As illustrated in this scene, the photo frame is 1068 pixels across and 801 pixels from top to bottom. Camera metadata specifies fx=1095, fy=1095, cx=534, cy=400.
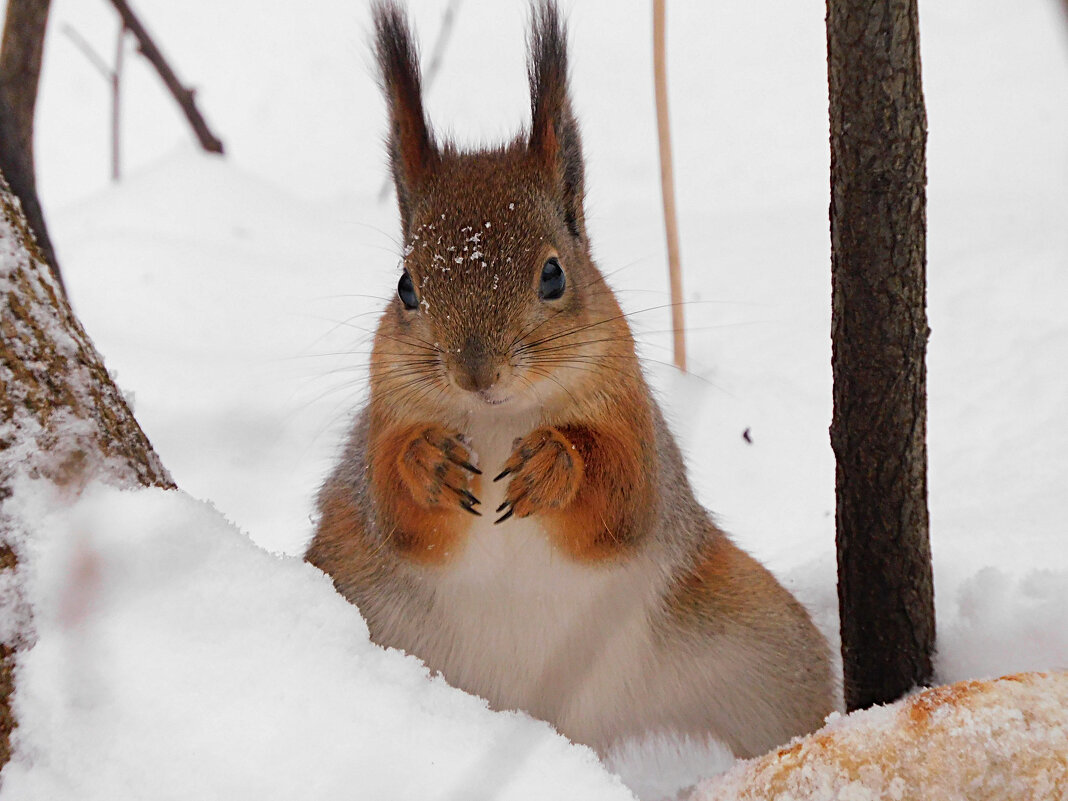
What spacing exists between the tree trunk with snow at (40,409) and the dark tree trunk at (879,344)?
3.42 feet

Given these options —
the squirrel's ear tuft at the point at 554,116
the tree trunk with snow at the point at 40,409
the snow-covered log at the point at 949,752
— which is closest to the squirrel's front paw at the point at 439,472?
the tree trunk with snow at the point at 40,409

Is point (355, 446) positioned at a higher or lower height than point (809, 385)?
higher

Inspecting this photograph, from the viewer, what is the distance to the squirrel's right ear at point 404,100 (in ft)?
5.91

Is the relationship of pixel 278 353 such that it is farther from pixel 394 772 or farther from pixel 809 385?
pixel 394 772

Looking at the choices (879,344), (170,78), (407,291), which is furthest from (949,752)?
(170,78)

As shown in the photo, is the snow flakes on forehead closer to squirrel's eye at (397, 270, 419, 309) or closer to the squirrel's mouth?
squirrel's eye at (397, 270, 419, 309)

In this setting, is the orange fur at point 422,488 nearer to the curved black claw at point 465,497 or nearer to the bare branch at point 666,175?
the curved black claw at point 465,497

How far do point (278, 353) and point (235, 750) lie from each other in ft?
7.68

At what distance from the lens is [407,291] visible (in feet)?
5.71

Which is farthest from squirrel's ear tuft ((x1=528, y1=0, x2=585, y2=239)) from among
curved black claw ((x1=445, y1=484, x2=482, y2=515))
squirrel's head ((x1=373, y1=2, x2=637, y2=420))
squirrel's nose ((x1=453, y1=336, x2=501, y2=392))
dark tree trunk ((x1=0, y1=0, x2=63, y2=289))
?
dark tree trunk ((x1=0, y1=0, x2=63, y2=289))

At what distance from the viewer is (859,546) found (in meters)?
1.74

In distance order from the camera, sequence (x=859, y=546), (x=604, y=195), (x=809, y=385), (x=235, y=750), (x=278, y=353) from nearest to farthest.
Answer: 1. (x=235, y=750)
2. (x=859, y=546)
3. (x=809, y=385)
4. (x=278, y=353)
5. (x=604, y=195)

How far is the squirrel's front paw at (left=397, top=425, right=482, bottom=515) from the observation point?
5.34 ft

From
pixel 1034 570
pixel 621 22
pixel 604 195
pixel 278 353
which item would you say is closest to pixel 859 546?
pixel 1034 570
